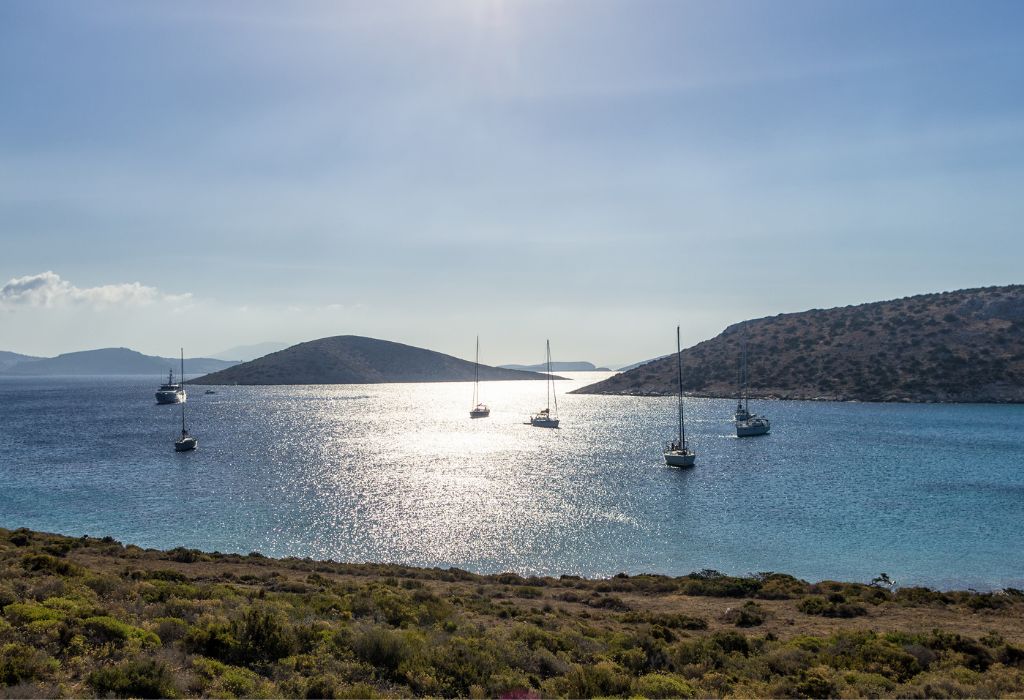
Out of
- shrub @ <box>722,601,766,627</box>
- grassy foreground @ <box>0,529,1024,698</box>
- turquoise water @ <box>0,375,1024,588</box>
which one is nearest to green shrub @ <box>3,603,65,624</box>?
grassy foreground @ <box>0,529,1024,698</box>

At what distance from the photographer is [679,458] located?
72125mm

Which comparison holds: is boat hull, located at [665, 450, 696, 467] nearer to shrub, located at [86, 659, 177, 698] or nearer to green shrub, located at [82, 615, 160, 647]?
Answer: green shrub, located at [82, 615, 160, 647]

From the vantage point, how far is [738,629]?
2277cm

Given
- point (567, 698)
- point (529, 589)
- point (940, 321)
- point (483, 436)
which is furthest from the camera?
point (940, 321)

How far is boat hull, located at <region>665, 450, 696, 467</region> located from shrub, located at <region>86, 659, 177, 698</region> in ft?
218

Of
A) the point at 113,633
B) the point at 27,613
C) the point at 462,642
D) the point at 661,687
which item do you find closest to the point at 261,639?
the point at 113,633

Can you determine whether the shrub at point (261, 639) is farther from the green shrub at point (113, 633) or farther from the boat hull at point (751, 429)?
the boat hull at point (751, 429)

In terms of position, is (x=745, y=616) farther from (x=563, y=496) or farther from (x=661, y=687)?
(x=563, y=496)

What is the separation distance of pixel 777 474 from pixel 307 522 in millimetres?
50720

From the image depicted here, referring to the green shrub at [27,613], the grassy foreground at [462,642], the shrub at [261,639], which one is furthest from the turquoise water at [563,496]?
the green shrub at [27,613]

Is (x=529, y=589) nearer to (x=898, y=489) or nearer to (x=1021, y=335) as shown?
(x=898, y=489)

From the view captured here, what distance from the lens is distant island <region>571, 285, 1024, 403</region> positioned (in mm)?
151500

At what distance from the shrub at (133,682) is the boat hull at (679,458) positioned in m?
66.4

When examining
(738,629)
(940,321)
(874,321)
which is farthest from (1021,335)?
(738,629)
